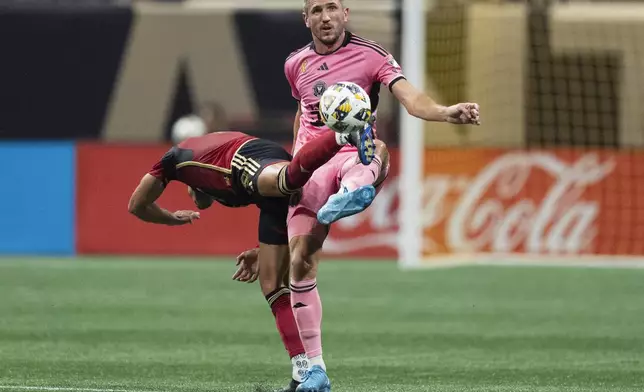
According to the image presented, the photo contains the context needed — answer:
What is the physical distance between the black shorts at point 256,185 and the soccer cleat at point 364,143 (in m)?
0.77

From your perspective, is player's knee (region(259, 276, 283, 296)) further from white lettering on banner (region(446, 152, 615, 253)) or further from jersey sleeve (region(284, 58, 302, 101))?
white lettering on banner (region(446, 152, 615, 253))

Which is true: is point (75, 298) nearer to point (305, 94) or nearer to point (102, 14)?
point (305, 94)

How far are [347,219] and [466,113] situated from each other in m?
11.1

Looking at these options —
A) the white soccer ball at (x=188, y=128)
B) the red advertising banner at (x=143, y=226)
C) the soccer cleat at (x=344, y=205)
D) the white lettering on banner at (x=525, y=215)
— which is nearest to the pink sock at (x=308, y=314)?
the soccer cleat at (x=344, y=205)

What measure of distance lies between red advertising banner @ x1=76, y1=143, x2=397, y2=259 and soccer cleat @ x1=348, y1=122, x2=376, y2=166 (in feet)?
37.0

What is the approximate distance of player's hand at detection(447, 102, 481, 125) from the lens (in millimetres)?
7293

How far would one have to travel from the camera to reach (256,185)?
782cm

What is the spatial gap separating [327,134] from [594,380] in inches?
100

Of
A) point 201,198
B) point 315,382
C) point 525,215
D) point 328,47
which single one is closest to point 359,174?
point 328,47

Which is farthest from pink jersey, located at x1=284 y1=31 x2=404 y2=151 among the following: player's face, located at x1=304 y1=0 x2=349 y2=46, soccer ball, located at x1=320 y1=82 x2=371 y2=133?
soccer ball, located at x1=320 y1=82 x2=371 y2=133

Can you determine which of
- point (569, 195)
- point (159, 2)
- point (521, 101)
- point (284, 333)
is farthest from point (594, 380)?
point (159, 2)

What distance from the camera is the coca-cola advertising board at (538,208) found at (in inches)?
707

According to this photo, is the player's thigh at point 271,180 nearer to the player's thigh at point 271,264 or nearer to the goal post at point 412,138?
the player's thigh at point 271,264

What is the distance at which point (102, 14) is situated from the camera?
78.9ft
